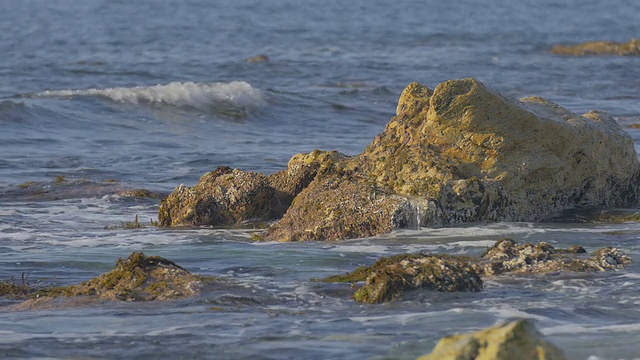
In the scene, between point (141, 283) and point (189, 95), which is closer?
point (141, 283)

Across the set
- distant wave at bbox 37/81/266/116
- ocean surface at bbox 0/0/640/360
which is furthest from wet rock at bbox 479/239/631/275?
distant wave at bbox 37/81/266/116

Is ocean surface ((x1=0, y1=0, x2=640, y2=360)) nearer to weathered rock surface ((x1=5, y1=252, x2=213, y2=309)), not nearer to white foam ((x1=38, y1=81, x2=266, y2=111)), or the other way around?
white foam ((x1=38, y1=81, x2=266, y2=111))

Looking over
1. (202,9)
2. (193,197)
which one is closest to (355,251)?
(193,197)

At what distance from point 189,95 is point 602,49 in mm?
18914

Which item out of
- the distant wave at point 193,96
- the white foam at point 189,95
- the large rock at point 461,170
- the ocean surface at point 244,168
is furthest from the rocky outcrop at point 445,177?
the white foam at point 189,95

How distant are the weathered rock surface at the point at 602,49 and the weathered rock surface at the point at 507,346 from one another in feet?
110

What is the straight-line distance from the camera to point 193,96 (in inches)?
915

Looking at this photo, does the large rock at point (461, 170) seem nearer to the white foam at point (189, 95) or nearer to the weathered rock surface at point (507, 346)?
the weathered rock surface at point (507, 346)

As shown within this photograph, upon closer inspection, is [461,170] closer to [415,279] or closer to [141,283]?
[415,279]

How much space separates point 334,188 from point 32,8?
56.8m

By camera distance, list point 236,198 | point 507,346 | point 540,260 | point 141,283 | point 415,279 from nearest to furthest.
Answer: point 507,346 < point 415,279 < point 141,283 < point 540,260 < point 236,198

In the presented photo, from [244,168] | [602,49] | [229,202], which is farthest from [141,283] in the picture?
[602,49]

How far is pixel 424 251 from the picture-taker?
9023mm

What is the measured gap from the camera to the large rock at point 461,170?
32.4ft
